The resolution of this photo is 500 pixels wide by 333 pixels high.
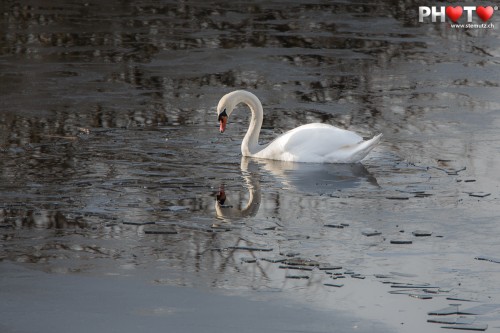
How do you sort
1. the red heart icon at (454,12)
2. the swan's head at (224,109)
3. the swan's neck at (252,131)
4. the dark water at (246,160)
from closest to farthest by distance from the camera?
the dark water at (246,160)
the swan's neck at (252,131)
the swan's head at (224,109)
the red heart icon at (454,12)

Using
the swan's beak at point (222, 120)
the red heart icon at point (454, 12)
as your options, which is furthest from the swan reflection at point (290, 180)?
the red heart icon at point (454, 12)

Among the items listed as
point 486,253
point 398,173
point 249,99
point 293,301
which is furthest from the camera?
point 249,99

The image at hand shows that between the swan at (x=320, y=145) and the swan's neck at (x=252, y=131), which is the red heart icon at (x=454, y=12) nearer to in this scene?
the swan's neck at (x=252, y=131)

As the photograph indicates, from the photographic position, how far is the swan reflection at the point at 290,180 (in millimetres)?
9086

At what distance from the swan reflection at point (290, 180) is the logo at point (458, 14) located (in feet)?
29.8

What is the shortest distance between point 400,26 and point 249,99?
804 centimetres

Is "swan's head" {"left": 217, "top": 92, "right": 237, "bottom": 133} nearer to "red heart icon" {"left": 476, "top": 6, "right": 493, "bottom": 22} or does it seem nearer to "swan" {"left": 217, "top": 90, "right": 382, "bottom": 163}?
"swan" {"left": 217, "top": 90, "right": 382, "bottom": 163}

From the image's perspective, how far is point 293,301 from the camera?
688 cm

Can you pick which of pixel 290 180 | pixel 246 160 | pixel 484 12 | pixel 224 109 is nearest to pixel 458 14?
pixel 484 12

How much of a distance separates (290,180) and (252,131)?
112 centimetres

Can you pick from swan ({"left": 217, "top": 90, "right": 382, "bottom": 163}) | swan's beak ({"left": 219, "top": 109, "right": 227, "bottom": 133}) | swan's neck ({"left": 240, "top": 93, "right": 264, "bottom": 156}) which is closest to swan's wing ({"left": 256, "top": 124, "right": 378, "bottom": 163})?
swan ({"left": 217, "top": 90, "right": 382, "bottom": 163})

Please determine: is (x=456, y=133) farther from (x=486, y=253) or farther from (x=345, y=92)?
(x=486, y=253)

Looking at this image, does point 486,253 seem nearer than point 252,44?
Yes

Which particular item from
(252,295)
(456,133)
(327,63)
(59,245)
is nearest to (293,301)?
(252,295)
